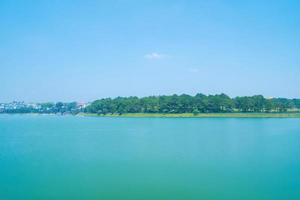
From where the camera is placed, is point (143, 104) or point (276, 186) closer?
point (276, 186)

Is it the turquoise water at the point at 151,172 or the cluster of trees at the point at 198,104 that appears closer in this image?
the turquoise water at the point at 151,172

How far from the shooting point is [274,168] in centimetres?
1755

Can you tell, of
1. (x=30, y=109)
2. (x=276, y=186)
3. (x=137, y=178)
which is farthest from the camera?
(x=30, y=109)

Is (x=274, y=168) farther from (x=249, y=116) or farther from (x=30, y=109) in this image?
(x=30, y=109)

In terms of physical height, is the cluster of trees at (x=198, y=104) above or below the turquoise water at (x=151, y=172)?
above

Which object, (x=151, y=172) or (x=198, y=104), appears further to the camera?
(x=198, y=104)

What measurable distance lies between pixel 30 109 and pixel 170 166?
5511 inches

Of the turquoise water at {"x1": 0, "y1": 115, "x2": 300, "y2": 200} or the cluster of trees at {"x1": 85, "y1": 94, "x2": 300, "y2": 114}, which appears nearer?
the turquoise water at {"x1": 0, "y1": 115, "x2": 300, "y2": 200}

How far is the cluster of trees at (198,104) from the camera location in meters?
75.9

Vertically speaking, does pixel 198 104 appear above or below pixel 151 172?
above

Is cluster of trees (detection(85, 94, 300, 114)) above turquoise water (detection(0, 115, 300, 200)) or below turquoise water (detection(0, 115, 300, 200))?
above

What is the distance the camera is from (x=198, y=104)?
257ft

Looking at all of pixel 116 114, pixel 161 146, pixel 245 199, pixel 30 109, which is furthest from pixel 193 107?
pixel 30 109

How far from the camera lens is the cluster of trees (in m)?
75.9
